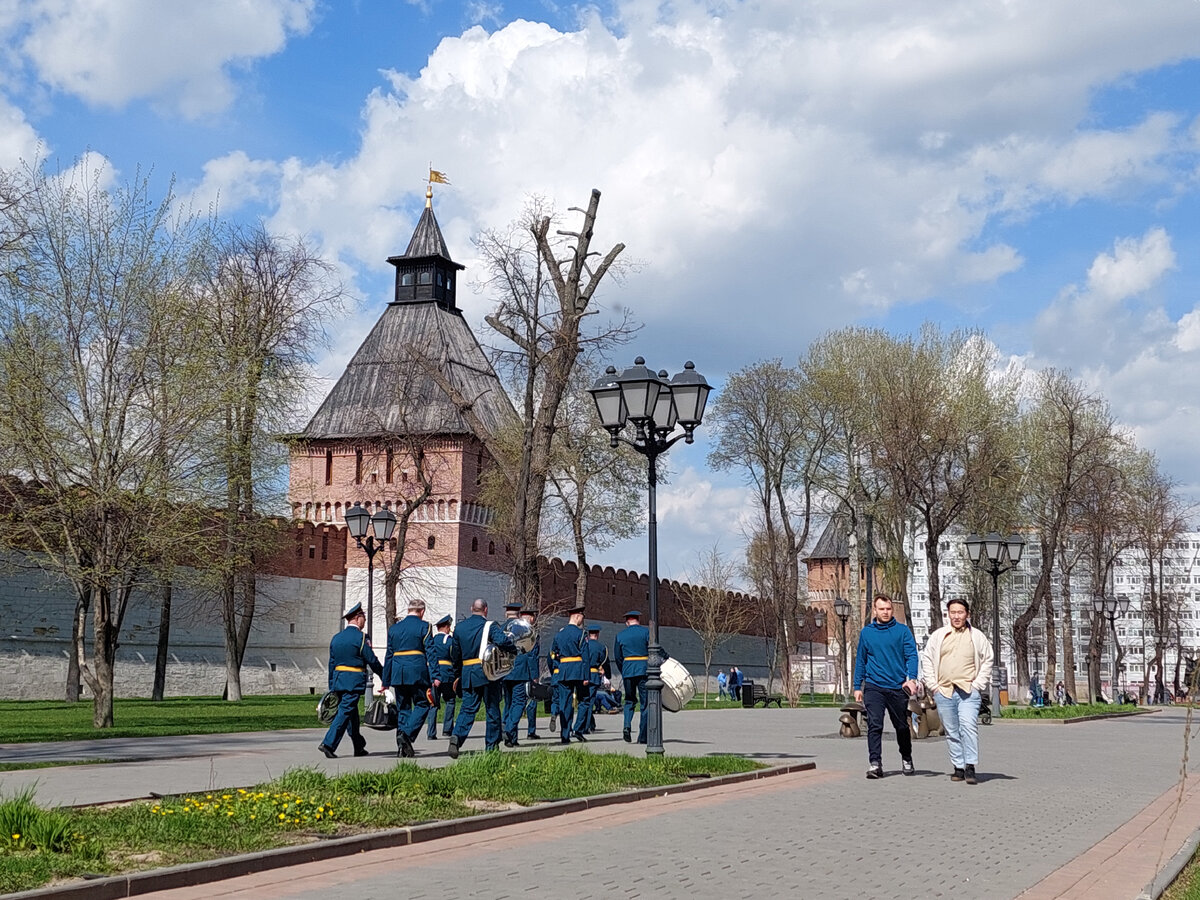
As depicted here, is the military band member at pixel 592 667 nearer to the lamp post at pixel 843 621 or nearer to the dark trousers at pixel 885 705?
the dark trousers at pixel 885 705

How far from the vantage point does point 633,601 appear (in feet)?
212

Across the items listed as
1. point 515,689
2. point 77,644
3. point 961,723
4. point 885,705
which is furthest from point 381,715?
point 77,644

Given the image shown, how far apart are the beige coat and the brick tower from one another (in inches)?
1563

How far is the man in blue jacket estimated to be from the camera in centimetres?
1396

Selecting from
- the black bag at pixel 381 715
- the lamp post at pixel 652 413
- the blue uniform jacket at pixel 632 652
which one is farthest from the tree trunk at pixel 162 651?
the lamp post at pixel 652 413

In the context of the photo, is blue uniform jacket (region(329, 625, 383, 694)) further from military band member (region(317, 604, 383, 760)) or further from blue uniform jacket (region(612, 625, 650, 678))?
blue uniform jacket (region(612, 625, 650, 678))

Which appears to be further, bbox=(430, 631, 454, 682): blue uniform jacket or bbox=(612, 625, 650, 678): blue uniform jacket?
bbox=(612, 625, 650, 678): blue uniform jacket

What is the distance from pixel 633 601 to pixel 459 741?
161ft

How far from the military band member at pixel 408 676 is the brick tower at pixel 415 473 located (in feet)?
120

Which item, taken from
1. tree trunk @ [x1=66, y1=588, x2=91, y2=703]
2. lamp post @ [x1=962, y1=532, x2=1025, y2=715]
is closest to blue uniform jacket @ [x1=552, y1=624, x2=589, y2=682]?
lamp post @ [x1=962, y1=532, x2=1025, y2=715]

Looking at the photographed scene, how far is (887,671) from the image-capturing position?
14.0 meters

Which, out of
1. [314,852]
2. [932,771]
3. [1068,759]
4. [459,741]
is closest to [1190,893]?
[314,852]

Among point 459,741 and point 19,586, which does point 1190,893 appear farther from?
point 19,586

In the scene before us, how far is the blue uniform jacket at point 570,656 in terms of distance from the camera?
19312mm
